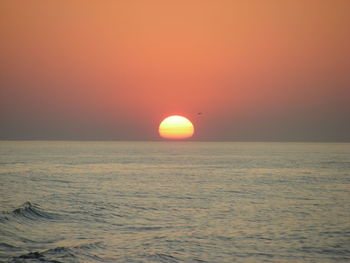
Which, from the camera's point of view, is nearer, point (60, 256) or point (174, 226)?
point (60, 256)

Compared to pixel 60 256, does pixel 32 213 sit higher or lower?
higher

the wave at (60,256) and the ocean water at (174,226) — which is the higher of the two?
the ocean water at (174,226)

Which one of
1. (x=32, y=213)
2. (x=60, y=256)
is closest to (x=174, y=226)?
(x=60, y=256)

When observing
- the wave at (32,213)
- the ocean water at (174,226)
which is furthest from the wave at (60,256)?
the wave at (32,213)

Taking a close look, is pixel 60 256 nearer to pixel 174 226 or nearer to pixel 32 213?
pixel 174 226

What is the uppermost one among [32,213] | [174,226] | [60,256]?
[32,213]

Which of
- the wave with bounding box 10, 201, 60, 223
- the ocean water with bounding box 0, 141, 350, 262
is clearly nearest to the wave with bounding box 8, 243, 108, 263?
the ocean water with bounding box 0, 141, 350, 262

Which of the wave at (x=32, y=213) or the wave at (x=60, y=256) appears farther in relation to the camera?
the wave at (x=32, y=213)

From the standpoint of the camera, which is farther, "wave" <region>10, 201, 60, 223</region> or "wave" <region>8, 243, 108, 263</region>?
"wave" <region>10, 201, 60, 223</region>

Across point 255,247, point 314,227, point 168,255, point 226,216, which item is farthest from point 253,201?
point 168,255

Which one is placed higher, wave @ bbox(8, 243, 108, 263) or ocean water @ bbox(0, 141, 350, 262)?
ocean water @ bbox(0, 141, 350, 262)

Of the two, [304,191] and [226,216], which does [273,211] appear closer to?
[226,216]

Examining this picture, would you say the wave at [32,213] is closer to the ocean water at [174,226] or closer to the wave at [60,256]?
the ocean water at [174,226]

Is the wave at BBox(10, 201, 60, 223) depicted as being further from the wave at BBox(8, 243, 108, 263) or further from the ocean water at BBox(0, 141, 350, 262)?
the wave at BBox(8, 243, 108, 263)
